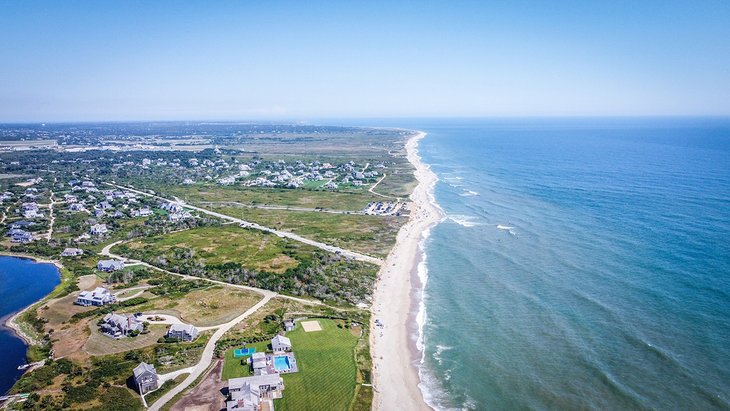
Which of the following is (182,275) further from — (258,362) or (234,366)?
(258,362)

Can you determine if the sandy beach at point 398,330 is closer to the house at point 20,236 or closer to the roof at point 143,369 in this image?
A: the roof at point 143,369

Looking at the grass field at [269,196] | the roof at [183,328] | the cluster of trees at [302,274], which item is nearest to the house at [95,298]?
the cluster of trees at [302,274]

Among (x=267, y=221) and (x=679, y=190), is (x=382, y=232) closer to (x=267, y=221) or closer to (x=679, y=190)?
(x=267, y=221)

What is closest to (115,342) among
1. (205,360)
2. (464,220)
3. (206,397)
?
(205,360)

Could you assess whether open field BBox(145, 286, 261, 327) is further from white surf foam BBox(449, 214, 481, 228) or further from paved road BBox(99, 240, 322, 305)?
white surf foam BBox(449, 214, 481, 228)

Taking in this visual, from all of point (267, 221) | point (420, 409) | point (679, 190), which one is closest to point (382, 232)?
point (267, 221)
